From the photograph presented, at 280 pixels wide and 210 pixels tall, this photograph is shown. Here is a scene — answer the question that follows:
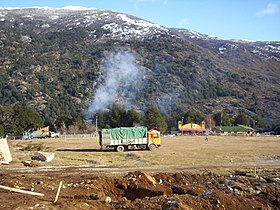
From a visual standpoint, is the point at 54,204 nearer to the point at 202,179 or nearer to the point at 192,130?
the point at 202,179

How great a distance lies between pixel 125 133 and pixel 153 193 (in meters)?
26.3

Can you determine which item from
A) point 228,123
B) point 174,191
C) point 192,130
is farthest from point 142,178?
point 228,123

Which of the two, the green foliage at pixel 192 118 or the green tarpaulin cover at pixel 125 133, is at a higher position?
the green tarpaulin cover at pixel 125 133

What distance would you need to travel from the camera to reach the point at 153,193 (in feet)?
54.9

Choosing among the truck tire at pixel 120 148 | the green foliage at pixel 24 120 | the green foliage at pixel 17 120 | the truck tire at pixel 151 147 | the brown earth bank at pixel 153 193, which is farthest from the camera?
the green foliage at pixel 24 120

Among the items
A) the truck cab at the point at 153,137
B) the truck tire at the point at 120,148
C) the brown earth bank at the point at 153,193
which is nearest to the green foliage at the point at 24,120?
the truck cab at the point at 153,137

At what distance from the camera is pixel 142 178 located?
725 inches

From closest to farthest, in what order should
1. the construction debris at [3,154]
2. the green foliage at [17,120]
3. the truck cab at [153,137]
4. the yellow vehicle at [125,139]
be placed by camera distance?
1. the construction debris at [3,154]
2. the yellow vehicle at [125,139]
3. the truck cab at [153,137]
4. the green foliage at [17,120]

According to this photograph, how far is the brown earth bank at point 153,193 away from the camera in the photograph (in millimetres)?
12766

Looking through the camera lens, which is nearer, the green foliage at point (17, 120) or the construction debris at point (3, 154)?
the construction debris at point (3, 154)

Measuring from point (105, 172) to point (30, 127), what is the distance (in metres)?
77.9

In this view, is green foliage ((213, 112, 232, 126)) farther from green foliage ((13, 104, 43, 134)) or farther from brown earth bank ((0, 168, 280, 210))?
brown earth bank ((0, 168, 280, 210))

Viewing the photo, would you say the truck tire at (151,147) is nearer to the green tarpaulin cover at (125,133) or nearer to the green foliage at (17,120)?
the green tarpaulin cover at (125,133)

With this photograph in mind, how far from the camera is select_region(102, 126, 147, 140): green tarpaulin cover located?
4288cm
